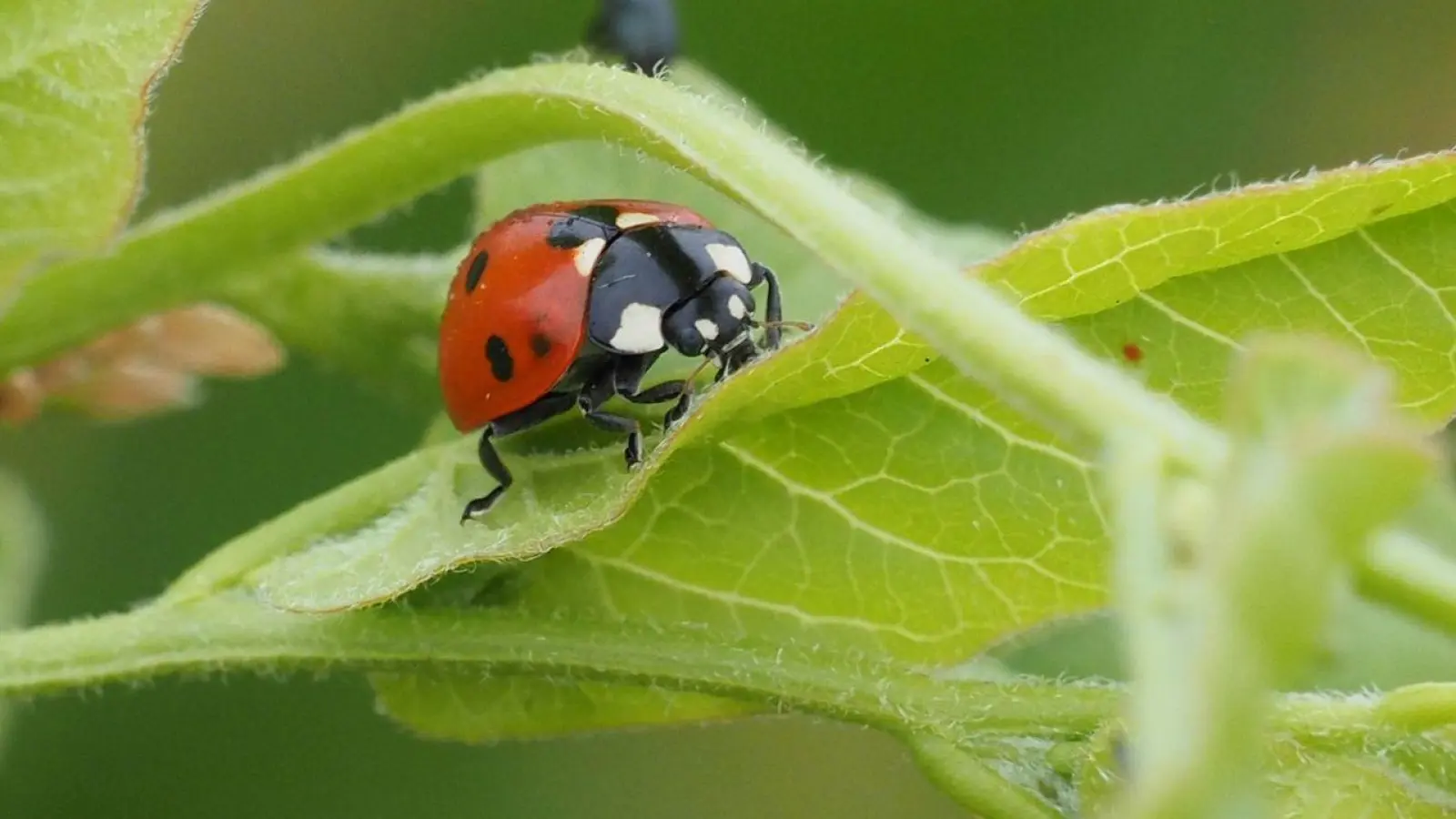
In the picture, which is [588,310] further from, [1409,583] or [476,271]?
[1409,583]

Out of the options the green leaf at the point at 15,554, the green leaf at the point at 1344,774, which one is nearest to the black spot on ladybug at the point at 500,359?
the green leaf at the point at 15,554

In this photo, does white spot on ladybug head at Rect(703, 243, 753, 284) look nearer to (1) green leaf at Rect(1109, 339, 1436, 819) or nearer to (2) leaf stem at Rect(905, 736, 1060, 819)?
(2) leaf stem at Rect(905, 736, 1060, 819)

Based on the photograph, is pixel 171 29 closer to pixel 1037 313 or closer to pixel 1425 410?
pixel 1037 313

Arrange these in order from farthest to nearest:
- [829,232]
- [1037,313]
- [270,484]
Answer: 1. [270,484]
2. [1037,313]
3. [829,232]

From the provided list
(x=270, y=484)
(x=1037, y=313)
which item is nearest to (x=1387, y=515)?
(x=1037, y=313)

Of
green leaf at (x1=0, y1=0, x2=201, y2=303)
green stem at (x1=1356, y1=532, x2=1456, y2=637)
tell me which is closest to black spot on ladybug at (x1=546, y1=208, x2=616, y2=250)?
green leaf at (x1=0, y1=0, x2=201, y2=303)

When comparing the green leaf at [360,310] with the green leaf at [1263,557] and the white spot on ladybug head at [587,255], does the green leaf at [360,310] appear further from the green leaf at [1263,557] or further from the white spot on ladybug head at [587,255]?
the green leaf at [1263,557]

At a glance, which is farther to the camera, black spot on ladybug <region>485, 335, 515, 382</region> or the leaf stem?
black spot on ladybug <region>485, 335, 515, 382</region>

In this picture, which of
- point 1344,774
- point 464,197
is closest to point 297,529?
point 1344,774
